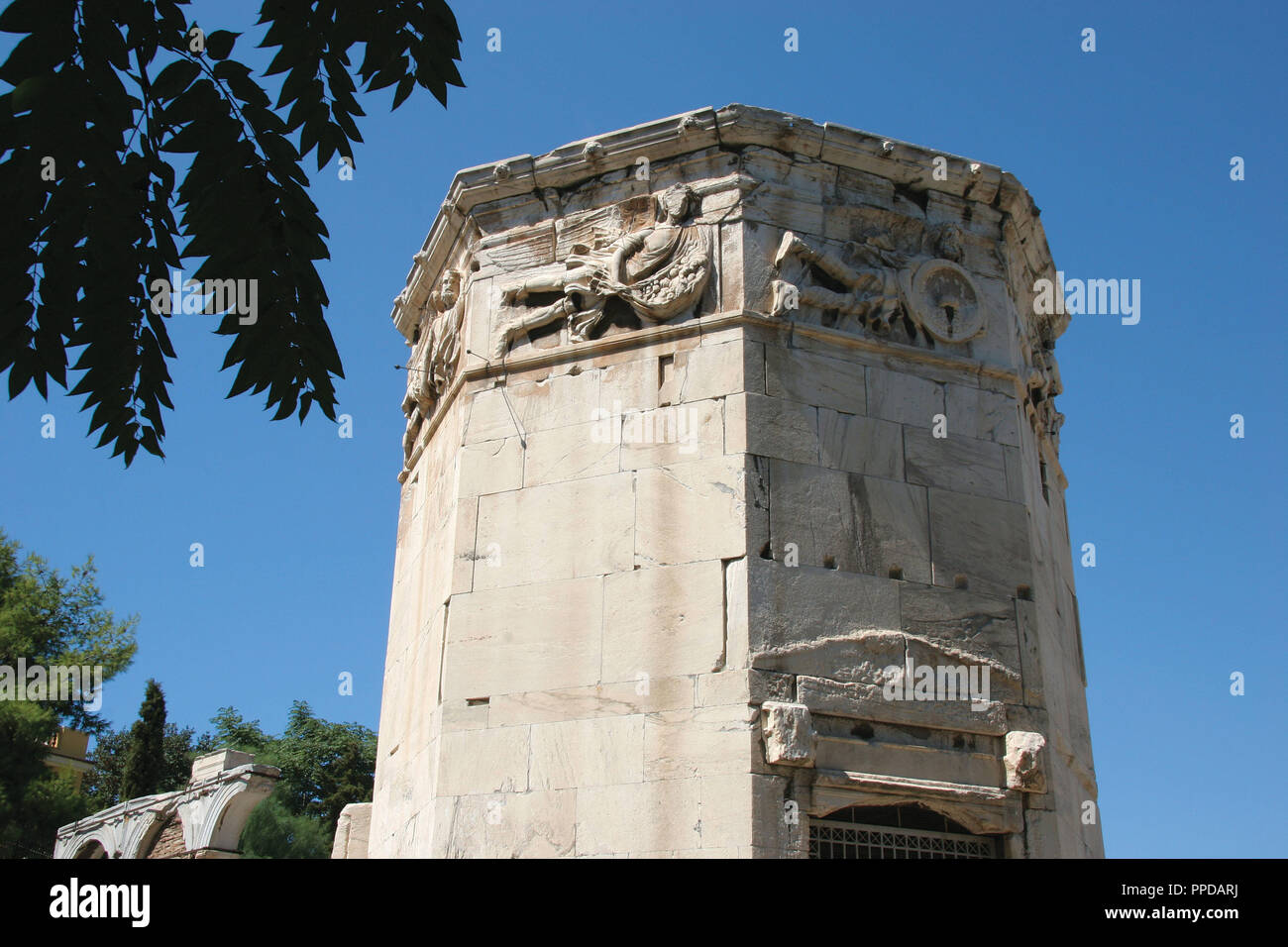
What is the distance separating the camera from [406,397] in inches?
430

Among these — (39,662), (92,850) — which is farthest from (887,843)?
(39,662)

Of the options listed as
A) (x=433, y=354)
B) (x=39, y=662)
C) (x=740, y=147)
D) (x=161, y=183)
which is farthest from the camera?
(x=39, y=662)

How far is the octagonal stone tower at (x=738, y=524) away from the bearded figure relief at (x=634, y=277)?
0.02 m

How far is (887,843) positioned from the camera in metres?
7.38

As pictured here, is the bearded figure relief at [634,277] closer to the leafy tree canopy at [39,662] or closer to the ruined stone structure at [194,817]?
the ruined stone structure at [194,817]

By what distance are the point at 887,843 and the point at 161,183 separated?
553 cm

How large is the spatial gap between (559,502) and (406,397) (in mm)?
3261

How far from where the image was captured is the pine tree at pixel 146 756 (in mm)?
29094

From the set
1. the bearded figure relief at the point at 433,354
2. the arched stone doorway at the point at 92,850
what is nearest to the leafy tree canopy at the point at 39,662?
the arched stone doorway at the point at 92,850

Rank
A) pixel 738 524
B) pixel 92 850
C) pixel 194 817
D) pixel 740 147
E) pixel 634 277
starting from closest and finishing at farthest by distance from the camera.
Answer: pixel 738 524, pixel 634 277, pixel 740 147, pixel 194 817, pixel 92 850

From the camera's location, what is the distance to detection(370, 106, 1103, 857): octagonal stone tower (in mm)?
7352

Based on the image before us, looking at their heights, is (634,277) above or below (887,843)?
above

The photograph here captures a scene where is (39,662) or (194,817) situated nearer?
(194,817)

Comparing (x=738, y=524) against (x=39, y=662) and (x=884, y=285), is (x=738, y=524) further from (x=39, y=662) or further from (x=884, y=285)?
(x=39, y=662)
